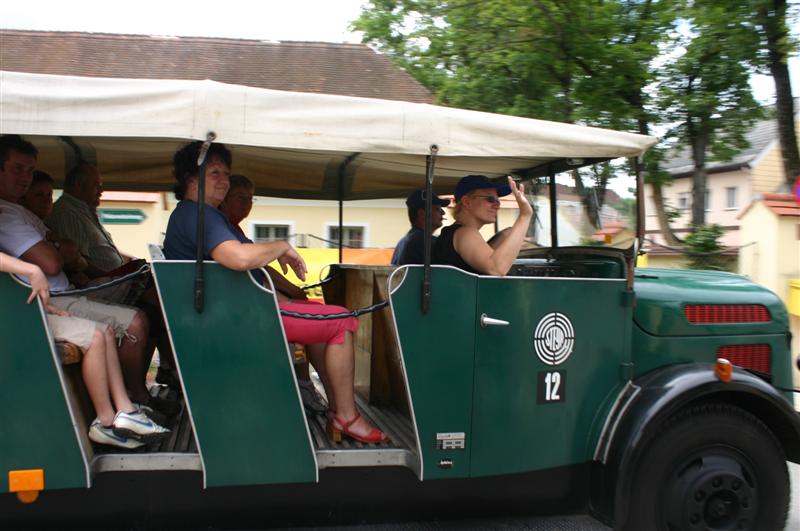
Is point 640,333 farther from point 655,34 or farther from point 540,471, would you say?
point 655,34

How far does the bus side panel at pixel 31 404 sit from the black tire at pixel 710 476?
257 cm

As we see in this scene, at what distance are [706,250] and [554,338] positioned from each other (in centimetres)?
841

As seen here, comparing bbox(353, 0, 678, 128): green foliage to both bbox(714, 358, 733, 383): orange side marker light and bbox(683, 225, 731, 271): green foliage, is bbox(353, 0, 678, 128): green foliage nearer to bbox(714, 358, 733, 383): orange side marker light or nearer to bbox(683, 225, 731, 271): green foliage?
bbox(683, 225, 731, 271): green foliage

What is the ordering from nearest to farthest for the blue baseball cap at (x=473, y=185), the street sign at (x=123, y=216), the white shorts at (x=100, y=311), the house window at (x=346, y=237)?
the white shorts at (x=100, y=311), the blue baseball cap at (x=473, y=185), the house window at (x=346, y=237), the street sign at (x=123, y=216)

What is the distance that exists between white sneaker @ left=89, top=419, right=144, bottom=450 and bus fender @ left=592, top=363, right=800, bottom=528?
86.7 inches

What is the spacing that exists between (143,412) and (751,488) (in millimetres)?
2994

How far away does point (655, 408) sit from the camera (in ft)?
10.9

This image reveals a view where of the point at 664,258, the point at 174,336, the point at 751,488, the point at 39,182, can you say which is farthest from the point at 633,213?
the point at 664,258

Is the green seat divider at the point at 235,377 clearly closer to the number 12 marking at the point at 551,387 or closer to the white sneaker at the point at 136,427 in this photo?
the white sneaker at the point at 136,427

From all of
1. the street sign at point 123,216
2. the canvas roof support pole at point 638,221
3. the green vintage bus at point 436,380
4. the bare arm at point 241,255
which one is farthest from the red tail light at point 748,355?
the street sign at point 123,216

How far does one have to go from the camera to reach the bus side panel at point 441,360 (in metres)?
3.18

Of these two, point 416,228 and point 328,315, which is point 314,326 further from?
point 416,228

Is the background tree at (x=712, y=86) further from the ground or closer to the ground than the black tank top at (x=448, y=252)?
further from the ground

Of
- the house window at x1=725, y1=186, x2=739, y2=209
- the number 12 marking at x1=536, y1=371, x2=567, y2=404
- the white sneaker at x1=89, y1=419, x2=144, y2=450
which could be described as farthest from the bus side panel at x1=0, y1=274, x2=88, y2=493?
the house window at x1=725, y1=186, x2=739, y2=209
